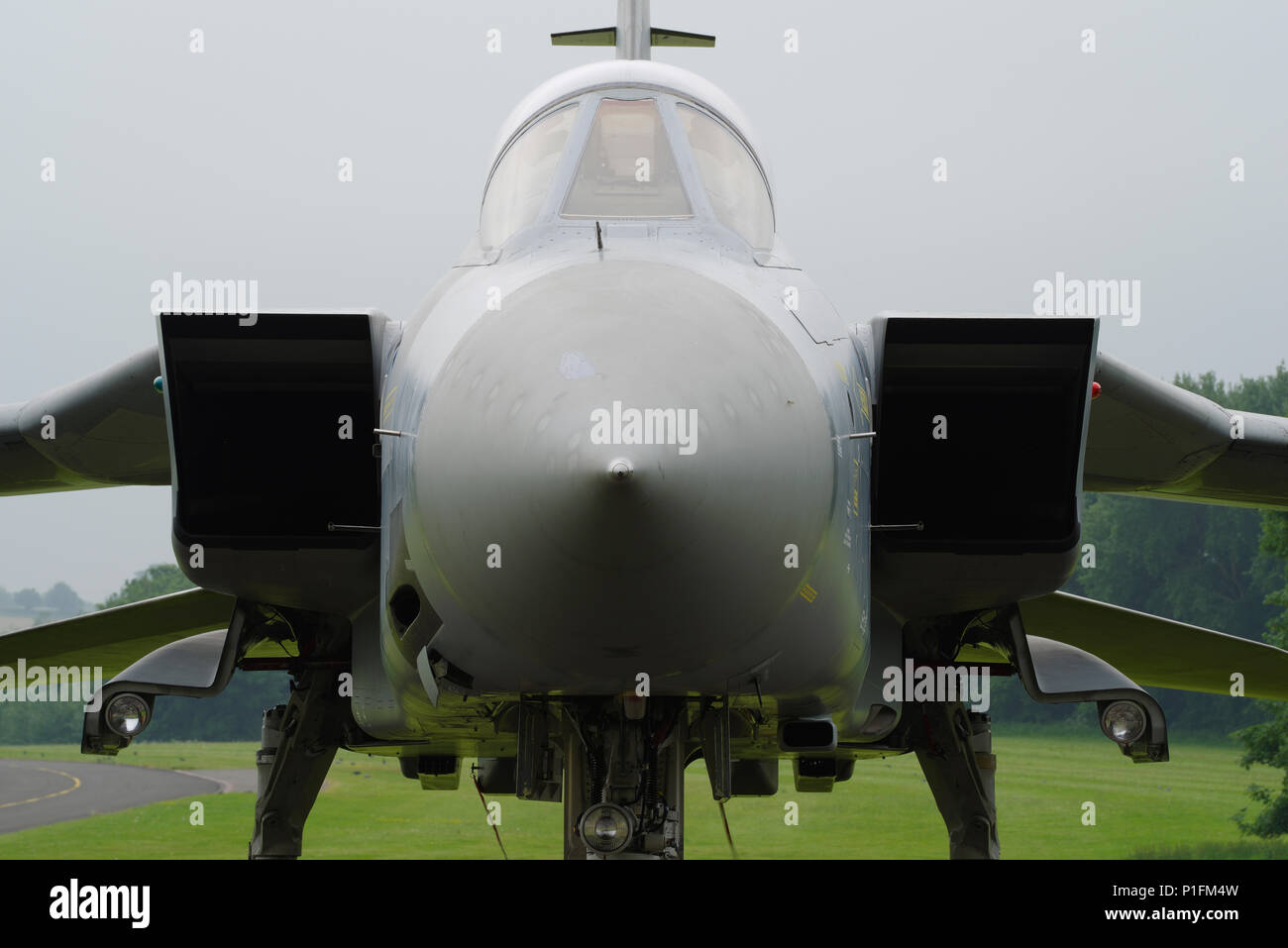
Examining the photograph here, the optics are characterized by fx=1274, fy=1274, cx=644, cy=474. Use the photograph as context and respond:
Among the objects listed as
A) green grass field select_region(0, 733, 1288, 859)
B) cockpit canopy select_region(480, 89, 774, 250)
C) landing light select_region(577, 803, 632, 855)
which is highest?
cockpit canopy select_region(480, 89, 774, 250)

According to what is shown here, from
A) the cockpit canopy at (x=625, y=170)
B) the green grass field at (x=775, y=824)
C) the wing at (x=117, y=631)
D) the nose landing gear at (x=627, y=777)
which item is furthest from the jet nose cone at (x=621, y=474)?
the green grass field at (x=775, y=824)

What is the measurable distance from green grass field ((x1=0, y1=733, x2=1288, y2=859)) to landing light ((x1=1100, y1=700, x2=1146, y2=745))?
5220 mm

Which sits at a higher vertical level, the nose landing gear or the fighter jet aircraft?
the fighter jet aircraft

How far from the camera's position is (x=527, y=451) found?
2.45m

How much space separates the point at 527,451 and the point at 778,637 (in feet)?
2.72

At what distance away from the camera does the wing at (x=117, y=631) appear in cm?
629

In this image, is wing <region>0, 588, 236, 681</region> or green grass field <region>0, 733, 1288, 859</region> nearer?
wing <region>0, 588, 236, 681</region>

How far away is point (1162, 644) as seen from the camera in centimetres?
677

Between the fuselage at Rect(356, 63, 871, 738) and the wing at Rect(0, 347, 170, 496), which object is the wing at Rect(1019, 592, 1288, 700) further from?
the wing at Rect(0, 347, 170, 496)

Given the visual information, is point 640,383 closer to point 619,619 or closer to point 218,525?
point 619,619

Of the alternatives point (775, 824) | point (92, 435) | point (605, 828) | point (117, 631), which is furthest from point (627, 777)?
point (775, 824)

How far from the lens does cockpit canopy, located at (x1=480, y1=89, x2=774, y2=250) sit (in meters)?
3.94

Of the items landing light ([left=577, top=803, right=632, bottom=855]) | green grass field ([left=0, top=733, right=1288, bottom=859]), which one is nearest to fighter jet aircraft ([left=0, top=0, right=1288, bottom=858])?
landing light ([left=577, top=803, right=632, bottom=855])

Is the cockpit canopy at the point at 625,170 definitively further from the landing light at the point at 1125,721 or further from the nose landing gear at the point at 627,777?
the landing light at the point at 1125,721
